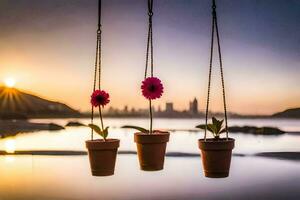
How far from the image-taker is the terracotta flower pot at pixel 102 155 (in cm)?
269

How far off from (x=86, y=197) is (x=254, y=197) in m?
4.24

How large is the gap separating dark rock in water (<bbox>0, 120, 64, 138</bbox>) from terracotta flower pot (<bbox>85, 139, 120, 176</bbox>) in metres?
25.1

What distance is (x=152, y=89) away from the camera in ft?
8.64

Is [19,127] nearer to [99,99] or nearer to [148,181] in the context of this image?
[148,181]

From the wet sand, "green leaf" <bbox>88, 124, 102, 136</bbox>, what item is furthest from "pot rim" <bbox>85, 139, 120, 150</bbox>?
the wet sand

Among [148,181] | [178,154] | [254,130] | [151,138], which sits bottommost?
[148,181]

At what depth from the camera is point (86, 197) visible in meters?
11.2

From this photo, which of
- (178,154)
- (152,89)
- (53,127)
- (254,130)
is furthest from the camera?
(53,127)

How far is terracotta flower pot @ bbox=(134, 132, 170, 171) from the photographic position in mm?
2703

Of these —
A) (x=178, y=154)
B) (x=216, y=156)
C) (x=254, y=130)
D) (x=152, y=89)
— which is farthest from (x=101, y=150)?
(x=254, y=130)

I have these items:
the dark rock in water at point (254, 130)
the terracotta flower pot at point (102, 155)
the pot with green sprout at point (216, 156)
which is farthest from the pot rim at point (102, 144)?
the dark rock in water at point (254, 130)

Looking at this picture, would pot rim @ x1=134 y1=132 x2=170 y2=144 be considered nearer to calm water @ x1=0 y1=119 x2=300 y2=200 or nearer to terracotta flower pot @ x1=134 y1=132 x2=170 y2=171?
terracotta flower pot @ x1=134 y1=132 x2=170 y2=171

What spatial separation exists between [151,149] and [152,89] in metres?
0.38

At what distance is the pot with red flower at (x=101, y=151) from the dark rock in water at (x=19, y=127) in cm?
2510
